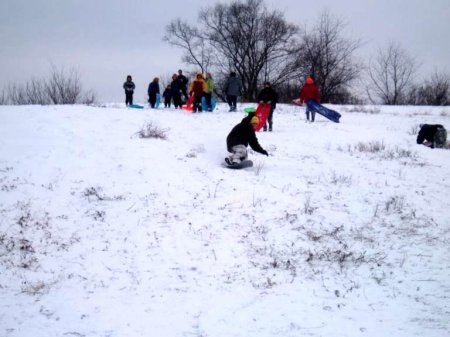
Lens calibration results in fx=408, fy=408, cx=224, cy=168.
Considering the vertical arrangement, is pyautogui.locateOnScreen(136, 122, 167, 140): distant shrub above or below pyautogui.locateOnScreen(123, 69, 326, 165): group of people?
below

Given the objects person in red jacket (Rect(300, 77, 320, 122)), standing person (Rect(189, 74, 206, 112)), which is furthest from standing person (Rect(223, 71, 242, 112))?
person in red jacket (Rect(300, 77, 320, 122))

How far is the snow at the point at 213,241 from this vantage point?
478 centimetres

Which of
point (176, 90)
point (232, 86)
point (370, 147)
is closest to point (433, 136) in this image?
point (370, 147)

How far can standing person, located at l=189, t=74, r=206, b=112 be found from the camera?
56.5 ft

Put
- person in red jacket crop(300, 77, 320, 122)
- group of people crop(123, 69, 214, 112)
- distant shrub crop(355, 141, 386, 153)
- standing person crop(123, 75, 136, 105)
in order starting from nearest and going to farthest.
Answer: distant shrub crop(355, 141, 386, 153), person in red jacket crop(300, 77, 320, 122), group of people crop(123, 69, 214, 112), standing person crop(123, 75, 136, 105)

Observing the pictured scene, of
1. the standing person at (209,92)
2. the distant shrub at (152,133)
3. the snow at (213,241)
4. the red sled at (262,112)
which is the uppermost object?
the standing person at (209,92)

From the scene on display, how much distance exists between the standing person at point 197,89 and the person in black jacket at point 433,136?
8809mm

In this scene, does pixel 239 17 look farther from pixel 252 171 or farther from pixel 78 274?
pixel 78 274

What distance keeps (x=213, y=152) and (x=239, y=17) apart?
112 feet

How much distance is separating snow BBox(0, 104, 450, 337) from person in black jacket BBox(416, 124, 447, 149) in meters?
2.03

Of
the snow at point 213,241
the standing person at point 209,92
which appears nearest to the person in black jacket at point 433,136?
the snow at point 213,241

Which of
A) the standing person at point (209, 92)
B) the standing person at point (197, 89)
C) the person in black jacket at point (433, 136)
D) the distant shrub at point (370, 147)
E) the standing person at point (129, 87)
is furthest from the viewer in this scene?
the standing person at point (129, 87)

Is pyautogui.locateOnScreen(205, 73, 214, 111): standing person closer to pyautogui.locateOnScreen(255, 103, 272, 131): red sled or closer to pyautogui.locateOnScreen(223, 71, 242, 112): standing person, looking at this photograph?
pyautogui.locateOnScreen(223, 71, 242, 112): standing person

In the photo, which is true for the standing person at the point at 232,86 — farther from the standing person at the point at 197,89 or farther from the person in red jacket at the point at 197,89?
the standing person at the point at 197,89
